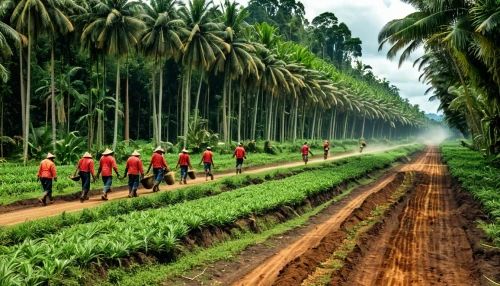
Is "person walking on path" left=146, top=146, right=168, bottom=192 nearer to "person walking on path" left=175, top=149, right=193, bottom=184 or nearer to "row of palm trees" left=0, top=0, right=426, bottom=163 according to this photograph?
"person walking on path" left=175, top=149, right=193, bottom=184

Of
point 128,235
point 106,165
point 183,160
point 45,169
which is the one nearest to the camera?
point 128,235

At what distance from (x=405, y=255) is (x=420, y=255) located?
0.39 meters

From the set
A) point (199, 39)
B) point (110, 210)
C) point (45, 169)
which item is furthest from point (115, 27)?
point (110, 210)

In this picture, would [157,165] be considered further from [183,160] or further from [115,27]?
[115,27]

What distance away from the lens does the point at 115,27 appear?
31.9 meters

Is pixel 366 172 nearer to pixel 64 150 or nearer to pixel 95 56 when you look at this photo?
pixel 64 150

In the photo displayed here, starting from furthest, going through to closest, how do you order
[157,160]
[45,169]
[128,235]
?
[157,160] → [45,169] → [128,235]

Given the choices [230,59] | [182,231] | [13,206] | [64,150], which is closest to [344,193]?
[182,231]

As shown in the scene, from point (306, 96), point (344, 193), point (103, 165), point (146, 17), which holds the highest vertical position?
point (146, 17)

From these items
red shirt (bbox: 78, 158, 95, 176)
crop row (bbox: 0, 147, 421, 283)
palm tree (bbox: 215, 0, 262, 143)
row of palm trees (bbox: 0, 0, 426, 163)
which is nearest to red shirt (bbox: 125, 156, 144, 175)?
red shirt (bbox: 78, 158, 95, 176)

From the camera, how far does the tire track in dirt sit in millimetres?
8727

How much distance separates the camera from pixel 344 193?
21.4m

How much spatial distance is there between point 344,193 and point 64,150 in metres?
16.7

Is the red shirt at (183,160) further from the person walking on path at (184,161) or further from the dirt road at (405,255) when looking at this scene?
the dirt road at (405,255)
